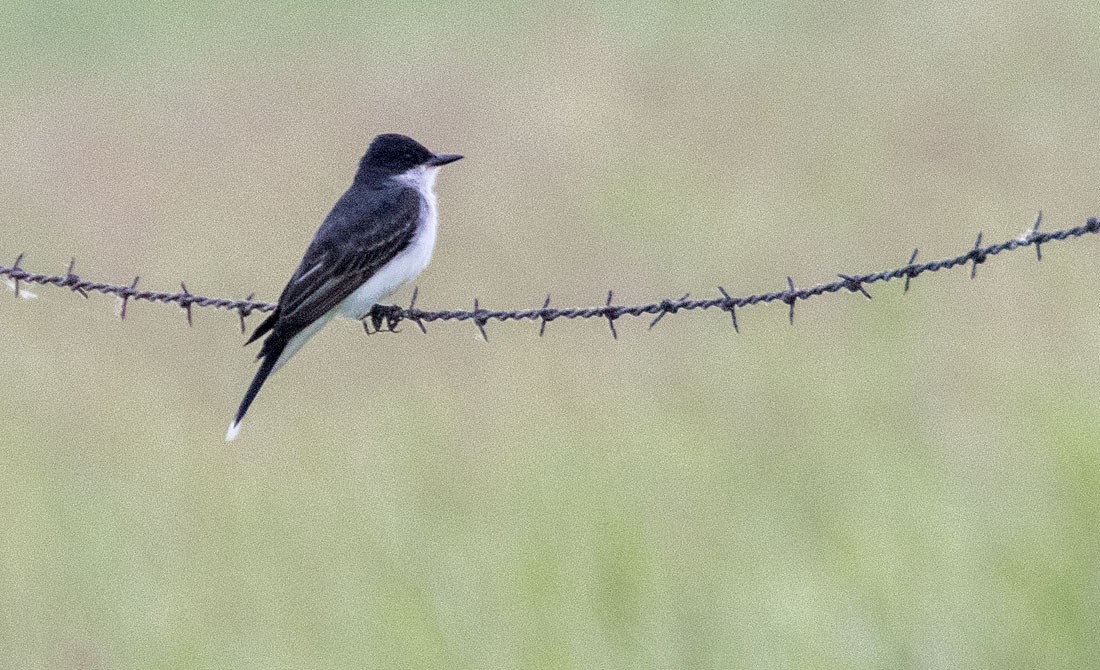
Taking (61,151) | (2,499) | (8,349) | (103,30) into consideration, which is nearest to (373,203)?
(2,499)

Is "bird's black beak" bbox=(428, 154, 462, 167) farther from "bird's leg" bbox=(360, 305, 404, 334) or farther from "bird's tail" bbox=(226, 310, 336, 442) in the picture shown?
"bird's tail" bbox=(226, 310, 336, 442)

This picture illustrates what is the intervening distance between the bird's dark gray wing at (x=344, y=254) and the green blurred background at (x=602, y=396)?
35.9 inches

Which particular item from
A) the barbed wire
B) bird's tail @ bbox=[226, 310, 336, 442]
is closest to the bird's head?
the barbed wire

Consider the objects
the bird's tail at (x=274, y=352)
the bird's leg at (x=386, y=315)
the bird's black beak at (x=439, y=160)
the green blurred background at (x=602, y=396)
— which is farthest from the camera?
the bird's black beak at (x=439, y=160)

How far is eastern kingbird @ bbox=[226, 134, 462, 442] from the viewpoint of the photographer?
632 centimetres

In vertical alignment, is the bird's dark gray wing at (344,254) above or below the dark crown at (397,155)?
below

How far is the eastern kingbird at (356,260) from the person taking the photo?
6.32m

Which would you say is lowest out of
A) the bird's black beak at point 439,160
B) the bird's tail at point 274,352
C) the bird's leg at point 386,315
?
the bird's tail at point 274,352

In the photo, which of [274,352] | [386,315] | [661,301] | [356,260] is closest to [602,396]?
[386,315]

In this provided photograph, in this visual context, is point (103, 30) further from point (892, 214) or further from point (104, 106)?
point (892, 214)

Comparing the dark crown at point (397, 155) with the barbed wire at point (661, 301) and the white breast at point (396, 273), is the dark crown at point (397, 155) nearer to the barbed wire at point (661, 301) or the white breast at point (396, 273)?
the white breast at point (396, 273)

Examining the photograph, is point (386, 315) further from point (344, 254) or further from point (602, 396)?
point (602, 396)

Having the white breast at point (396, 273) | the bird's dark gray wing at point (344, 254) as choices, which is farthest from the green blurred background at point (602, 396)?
the bird's dark gray wing at point (344, 254)

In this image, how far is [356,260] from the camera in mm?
6645
